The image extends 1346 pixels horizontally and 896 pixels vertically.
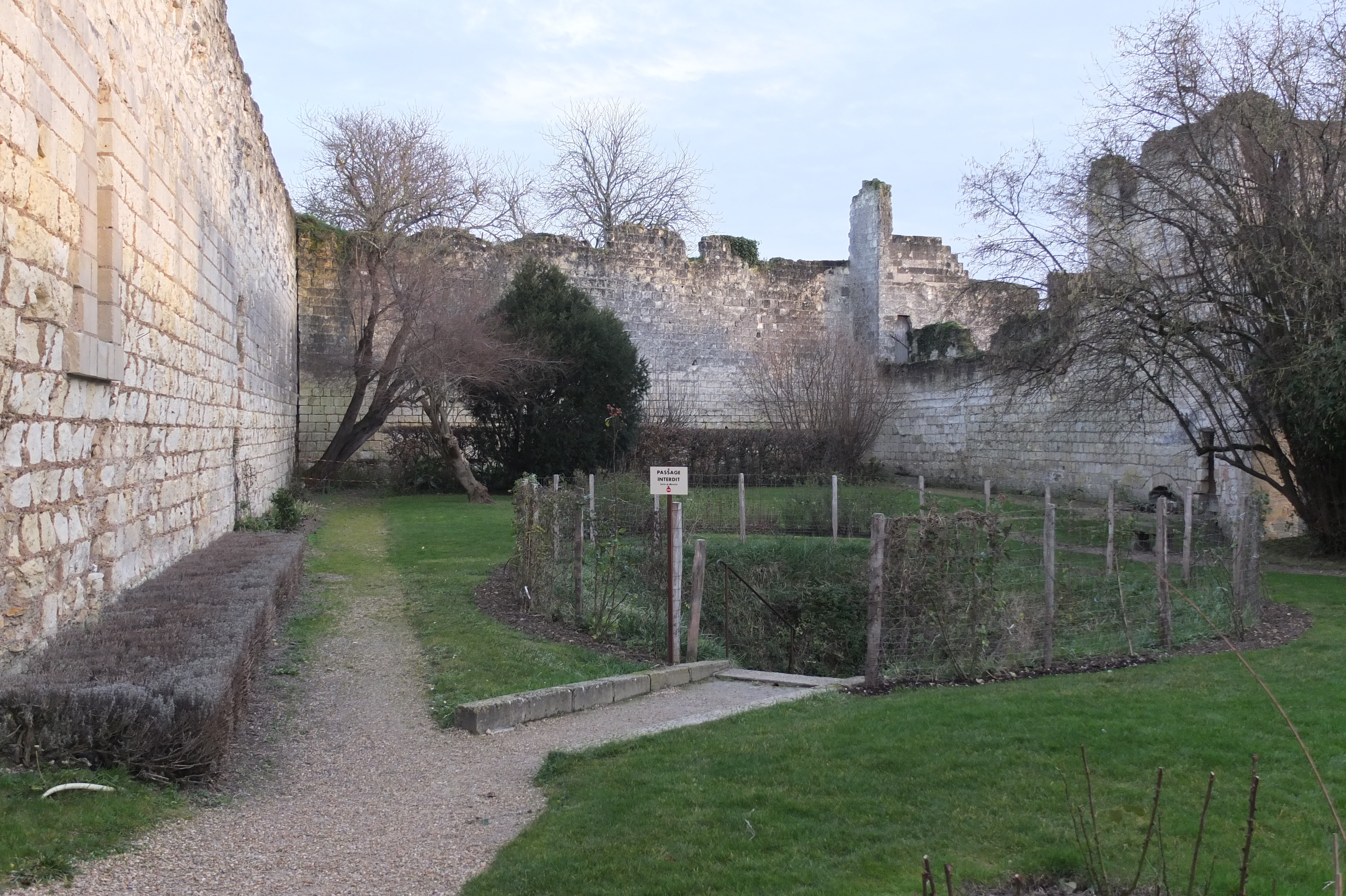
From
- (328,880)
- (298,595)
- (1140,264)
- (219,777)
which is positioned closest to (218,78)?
(298,595)

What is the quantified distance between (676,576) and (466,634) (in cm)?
170

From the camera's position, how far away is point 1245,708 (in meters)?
A: 5.68

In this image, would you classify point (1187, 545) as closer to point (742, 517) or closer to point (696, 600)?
point (696, 600)

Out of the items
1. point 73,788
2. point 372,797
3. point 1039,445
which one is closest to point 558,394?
point 1039,445

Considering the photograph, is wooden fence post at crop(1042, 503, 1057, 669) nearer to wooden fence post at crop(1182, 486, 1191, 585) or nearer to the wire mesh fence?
the wire mesh fence

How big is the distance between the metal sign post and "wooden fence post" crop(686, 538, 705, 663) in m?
0.15

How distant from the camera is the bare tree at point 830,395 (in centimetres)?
2264

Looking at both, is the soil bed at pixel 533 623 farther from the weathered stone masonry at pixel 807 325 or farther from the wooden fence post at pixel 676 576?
the weathered stone masonry at pixel 807 325

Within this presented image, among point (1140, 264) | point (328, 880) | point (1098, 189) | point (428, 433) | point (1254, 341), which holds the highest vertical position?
point (1098, 189)

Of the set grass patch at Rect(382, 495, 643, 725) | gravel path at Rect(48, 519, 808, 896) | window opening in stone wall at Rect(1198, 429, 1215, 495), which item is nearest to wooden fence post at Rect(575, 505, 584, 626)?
grass patch at Rect(382, 495, 643, 725)

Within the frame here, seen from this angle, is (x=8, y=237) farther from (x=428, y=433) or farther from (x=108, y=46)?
(x=428, y=433)

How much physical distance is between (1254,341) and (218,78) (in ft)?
38.9

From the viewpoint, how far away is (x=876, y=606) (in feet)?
23.3

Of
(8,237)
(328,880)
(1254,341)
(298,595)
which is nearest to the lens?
(328,880)
